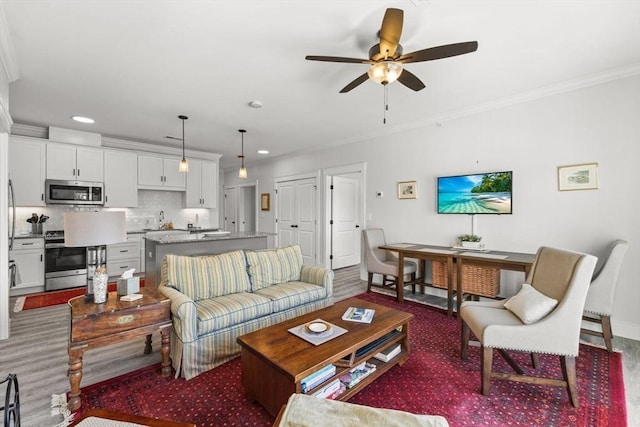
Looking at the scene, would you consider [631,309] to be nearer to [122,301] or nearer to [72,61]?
[122,301]

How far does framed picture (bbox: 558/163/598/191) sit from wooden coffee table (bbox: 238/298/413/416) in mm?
2463

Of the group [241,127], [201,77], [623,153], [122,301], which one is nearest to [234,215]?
[241,127]

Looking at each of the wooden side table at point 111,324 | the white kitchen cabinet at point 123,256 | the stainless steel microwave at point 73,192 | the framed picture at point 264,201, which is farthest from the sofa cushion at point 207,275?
the framed picture at point 264,201

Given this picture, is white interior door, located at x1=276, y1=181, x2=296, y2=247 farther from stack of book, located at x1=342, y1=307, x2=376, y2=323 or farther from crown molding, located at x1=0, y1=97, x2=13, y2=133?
crown molding, located at x1=0, y1=97, x2=13, y2=133

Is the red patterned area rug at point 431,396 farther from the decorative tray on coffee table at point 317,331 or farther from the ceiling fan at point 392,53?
the ceiling fan at point 392,53

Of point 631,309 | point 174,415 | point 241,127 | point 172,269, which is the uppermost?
point 241,127

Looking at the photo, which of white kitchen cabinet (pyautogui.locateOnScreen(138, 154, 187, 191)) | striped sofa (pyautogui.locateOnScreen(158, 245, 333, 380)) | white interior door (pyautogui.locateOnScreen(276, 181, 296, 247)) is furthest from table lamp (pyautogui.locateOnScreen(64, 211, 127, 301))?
white interior door (pyautogui.locateOnScreen(276, 181, 296, 247))

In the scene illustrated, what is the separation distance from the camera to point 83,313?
188cm

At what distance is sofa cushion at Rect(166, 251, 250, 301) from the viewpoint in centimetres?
256

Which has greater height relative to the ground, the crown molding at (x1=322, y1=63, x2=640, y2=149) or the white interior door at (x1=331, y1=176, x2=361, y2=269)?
the crown molding at (x1=322, y1=63, x2=640, y2=149)

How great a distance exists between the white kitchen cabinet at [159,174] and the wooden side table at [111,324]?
390cm

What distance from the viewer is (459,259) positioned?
3344 mm

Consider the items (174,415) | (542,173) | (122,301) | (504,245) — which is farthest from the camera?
(504,245)

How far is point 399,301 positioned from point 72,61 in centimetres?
435
